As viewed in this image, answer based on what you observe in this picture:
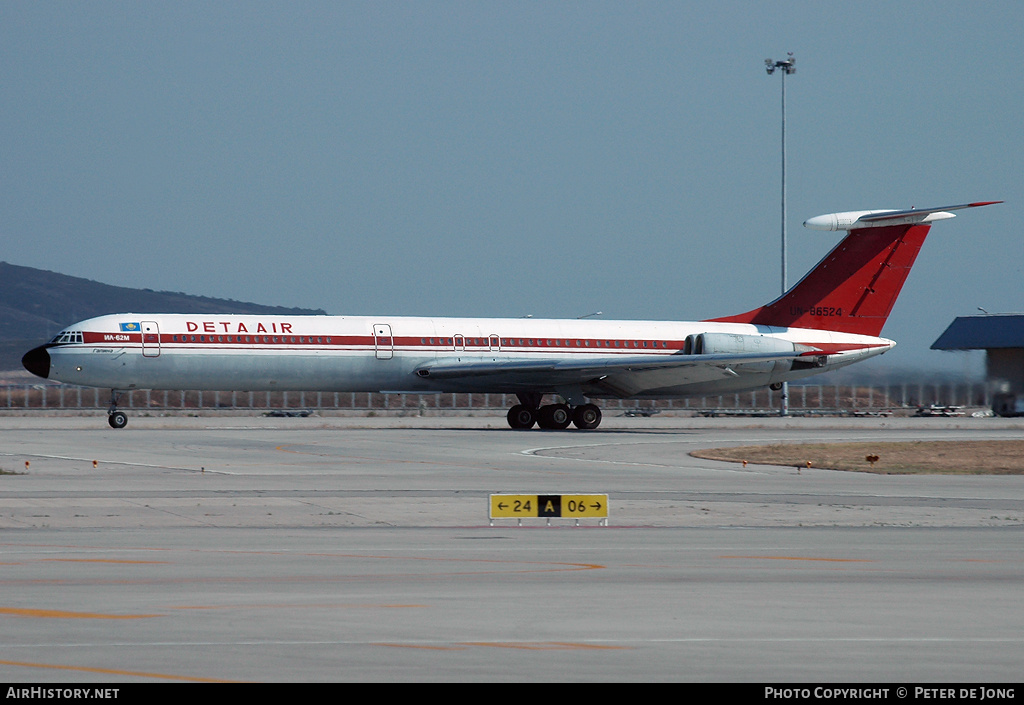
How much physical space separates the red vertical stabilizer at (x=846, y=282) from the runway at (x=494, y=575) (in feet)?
80.9

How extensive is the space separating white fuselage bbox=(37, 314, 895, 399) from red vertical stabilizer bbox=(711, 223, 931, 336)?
705 mm

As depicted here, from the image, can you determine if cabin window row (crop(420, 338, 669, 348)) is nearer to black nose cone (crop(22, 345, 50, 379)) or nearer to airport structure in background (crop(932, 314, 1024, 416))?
black nose cone (crop(22, 345, 50, 379))

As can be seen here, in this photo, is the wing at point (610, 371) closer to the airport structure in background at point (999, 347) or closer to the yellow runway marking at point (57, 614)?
the airport structure in background at point (999, 347)

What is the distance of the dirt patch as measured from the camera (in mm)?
31734

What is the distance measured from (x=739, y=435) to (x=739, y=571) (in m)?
33.8

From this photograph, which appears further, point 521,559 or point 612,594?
point 521,559

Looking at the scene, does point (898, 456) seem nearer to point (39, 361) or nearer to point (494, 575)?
point (494, 575)

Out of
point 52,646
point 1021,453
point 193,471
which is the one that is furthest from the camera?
point 1021,453

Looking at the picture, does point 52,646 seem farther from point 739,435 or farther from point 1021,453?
point 739,435

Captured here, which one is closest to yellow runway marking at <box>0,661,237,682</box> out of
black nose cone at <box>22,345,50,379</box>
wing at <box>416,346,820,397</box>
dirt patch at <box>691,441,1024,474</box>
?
dirt patch at <box>691,441,1024,474</box>

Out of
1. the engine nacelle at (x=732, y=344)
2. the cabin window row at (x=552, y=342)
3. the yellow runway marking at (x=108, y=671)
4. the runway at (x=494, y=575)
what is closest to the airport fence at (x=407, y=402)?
the engine nacelle at (x=732, y=344)

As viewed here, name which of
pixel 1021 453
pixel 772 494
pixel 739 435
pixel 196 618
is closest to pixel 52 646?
pixel 196 618

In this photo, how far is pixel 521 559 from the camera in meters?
15.0
